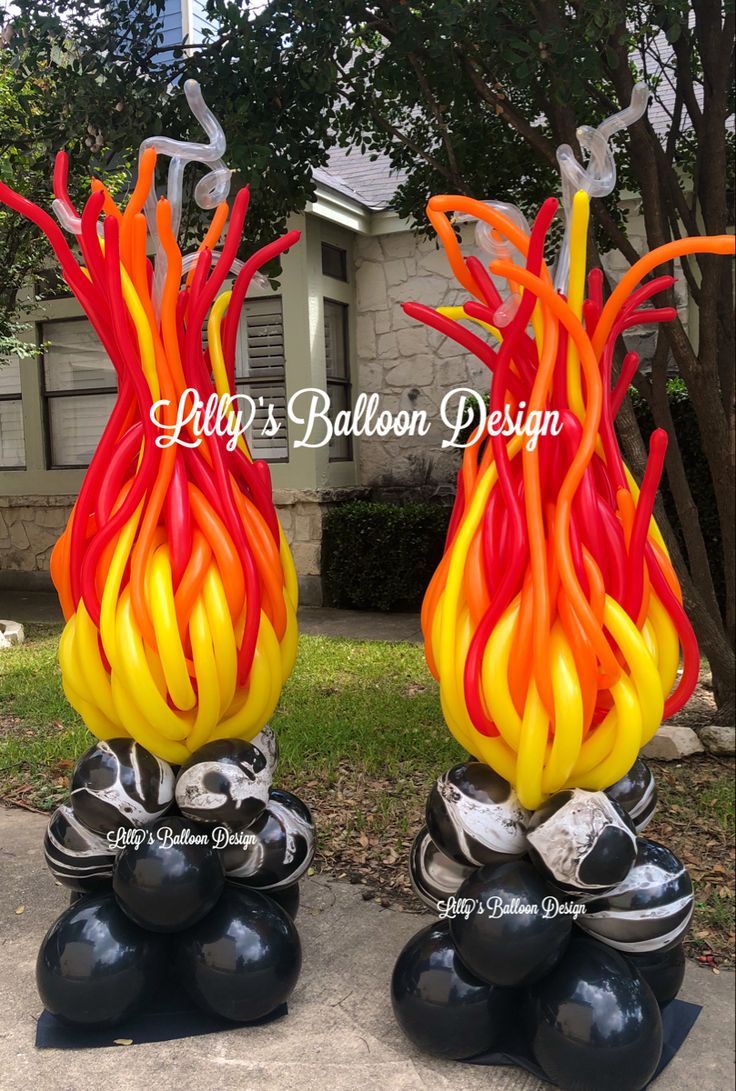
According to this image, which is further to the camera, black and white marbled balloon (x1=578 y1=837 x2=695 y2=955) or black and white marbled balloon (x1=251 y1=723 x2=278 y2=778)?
black and white marbled balloon (x1=251 y1=723 x2=278 y2=778)

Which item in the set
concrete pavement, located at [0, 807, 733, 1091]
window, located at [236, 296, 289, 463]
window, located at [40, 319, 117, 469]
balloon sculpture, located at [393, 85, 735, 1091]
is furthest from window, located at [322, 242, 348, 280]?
concrete pavement, located at [0, 807, 733, 1091]

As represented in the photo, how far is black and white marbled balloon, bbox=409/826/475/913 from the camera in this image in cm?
217

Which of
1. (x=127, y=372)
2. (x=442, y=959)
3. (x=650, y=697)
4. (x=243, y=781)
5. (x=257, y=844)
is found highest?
(x=127, y=372)

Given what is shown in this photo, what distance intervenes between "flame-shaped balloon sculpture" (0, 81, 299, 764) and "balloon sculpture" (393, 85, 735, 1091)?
1.70 ft

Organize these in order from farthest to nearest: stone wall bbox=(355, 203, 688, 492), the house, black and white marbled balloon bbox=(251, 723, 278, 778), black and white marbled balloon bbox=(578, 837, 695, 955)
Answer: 1. stone wall bbox=(355, 203, 688, 492)
2. the house
3. black and white marbled balloon bbox=(251, 723, 278, 778)
4. black and white marbled balloon bbox=(578, 837, 695, 955)

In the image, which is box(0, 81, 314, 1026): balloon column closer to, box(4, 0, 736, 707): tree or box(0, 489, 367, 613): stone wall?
box(4, 0, 736, 707): tree

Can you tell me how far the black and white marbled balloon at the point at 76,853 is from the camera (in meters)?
2.26

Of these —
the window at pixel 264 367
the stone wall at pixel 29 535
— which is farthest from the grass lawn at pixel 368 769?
the stone wall at pixel 29 535

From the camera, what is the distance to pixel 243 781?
2.16 m

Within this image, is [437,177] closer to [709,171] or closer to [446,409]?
[709,171]

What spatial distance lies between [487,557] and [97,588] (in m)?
1.00

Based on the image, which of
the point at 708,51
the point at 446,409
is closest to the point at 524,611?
the point at 708,51

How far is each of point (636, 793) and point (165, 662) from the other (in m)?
1.21

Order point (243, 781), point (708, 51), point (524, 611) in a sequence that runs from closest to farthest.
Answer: point (524, 611) < point (243, 781) < point (708, 51)
